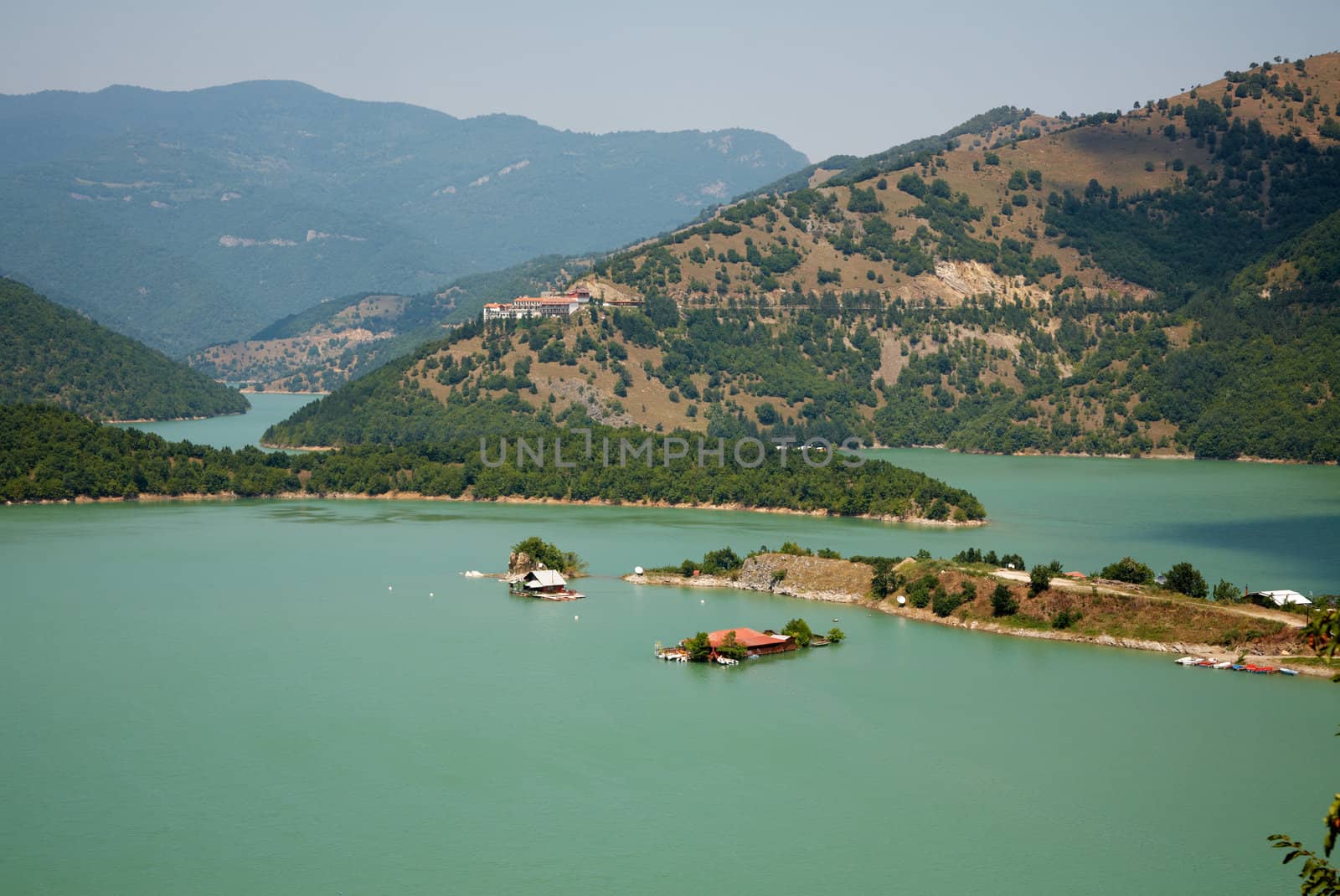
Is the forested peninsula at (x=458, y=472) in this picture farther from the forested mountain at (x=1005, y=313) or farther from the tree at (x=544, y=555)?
the tree at (x=544, y=555)

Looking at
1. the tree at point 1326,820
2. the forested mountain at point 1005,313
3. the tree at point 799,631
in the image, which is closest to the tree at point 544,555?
the tree at point 799,631

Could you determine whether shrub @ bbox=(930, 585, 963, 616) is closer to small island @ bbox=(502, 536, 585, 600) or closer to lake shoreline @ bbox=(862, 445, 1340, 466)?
small island @ bbox=(502, 536, 585, 600)

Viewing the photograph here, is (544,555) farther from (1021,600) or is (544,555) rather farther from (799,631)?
(1021,600)

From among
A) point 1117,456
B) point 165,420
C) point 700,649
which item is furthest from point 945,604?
point 165,420

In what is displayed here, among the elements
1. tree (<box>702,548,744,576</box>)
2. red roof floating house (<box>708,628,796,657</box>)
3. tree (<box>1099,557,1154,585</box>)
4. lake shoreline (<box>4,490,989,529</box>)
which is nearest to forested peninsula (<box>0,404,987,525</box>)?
lake shoreline (<box>4,490,989,529</box>)

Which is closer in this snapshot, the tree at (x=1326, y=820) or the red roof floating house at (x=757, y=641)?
the tree at (x=1326, y=820)
